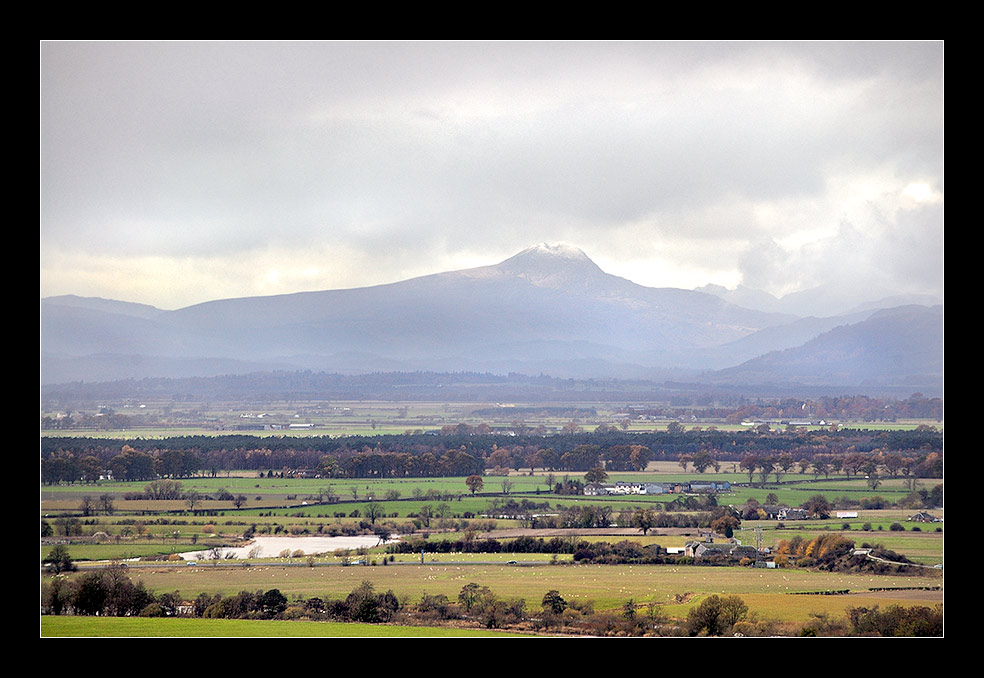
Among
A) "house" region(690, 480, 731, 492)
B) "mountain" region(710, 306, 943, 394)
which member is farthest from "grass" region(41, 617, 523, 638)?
"mountain" region(710, 306, 943, 394)

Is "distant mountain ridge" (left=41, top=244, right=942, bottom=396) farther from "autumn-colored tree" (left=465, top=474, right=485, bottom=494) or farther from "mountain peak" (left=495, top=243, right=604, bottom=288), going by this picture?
"autumn-colored tree" (left=465, top=474, right=485, bottom=494)

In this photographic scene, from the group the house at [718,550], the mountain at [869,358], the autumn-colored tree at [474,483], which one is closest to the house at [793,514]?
the house at [718,550]

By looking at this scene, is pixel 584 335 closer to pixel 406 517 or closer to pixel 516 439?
pixel 516 439

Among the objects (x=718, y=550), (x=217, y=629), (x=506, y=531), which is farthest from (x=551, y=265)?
(x=217, y=629)

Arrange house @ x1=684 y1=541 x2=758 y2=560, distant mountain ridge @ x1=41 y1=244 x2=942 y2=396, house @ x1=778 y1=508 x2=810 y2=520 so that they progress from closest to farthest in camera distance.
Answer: house @ x1=684 y1=541 x2=758 y2=560, house @ x1=778 y1=508 x2=810 y2=520, distant mountain ridge @ x1=41 y1=244 x2=942 y2=396

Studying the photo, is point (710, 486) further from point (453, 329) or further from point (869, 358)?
point (453, 329)

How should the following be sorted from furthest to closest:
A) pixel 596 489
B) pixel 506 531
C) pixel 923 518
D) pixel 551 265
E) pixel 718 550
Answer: pixel 551 265 < pixel 596 489 < pixel 506 531 < pixel 718 550 < pixel 923 518
